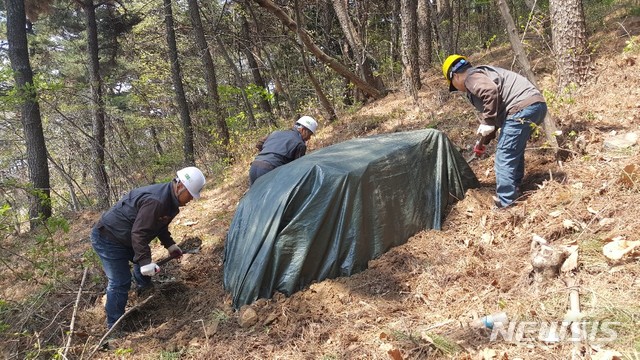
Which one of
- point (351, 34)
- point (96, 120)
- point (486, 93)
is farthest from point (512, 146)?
point (96, 120)

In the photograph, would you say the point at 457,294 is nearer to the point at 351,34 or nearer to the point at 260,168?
the point at 260,168

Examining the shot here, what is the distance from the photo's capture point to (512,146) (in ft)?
12.4

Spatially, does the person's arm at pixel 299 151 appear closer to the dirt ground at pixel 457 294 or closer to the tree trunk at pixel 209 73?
the dirt ground at pixel 457 294

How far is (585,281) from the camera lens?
8.33ft

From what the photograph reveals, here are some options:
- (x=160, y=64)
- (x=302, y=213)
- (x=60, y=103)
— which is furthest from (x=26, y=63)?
(x=302, y=213)

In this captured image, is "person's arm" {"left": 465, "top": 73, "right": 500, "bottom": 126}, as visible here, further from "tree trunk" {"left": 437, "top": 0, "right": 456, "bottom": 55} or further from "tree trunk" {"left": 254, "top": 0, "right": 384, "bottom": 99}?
"tree trunk" {"left": 437, "top": 0, "right": 456, "bottom": 55}

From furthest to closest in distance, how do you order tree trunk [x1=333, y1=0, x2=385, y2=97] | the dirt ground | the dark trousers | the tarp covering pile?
1. tree trunk [x1=333, y1=0, x2=385, y2=97]
2. the dark trousers
3. the tarp covering pile
4. the dirt ground

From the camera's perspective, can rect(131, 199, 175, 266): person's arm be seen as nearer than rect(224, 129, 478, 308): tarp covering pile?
No

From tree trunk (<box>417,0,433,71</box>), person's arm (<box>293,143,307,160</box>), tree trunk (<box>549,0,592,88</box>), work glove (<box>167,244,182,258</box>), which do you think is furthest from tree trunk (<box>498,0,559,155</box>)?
tree trunk (<box>417,0,433,71</box>)

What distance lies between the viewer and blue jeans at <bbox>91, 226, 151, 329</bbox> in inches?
144

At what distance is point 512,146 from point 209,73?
844 cm

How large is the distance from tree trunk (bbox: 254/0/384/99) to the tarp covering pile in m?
3.75

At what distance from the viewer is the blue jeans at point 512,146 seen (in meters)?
3.69

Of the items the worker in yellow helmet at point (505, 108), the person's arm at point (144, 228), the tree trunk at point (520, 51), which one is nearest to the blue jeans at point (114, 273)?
the person's arm at point (144, 228)
